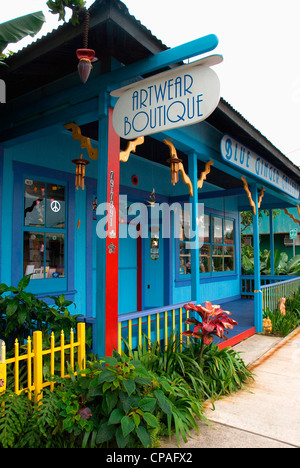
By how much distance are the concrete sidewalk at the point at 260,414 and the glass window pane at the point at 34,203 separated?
10.6ft

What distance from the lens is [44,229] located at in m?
5.04

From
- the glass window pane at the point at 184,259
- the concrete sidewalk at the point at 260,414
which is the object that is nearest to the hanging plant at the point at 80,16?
the concrete sidewalk at the point at 260,414

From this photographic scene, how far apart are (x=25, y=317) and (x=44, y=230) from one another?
185cm

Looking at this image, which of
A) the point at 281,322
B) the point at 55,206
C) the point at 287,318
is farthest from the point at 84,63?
the point at 287,318

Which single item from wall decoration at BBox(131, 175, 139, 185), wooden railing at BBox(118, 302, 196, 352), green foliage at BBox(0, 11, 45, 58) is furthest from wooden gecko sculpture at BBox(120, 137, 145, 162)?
wall decoration at BBox(131, 175, 139, 185)

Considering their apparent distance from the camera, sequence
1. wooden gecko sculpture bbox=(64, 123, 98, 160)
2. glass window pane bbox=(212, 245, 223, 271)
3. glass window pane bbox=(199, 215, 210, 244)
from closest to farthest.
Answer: wooden gecko sculpture bbox=(64, 123, 98, 160) < glass window pane bbox=(199, 215, 210, 244) < glass window pane bbox=(212, 245, 223, 271)

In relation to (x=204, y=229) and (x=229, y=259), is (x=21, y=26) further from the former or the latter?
(x=229, y=259)

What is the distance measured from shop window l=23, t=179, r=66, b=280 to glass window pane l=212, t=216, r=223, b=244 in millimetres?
5521

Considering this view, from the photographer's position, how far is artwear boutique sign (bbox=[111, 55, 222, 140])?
2.98 m

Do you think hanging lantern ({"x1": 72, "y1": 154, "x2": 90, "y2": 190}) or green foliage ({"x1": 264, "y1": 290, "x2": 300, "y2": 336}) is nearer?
hanging lantern ({"x1": 72, "y1": 154, "x2": 90, "y2": 190})

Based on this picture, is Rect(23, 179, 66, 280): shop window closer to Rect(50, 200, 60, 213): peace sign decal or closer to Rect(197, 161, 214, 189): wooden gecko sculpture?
Rect(50, 200, 60, 213): peace sign decal

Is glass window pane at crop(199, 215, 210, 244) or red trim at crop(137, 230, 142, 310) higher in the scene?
glass window pane at crop(199, 215, 210, 244)

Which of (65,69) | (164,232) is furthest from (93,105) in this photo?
(164,232)
